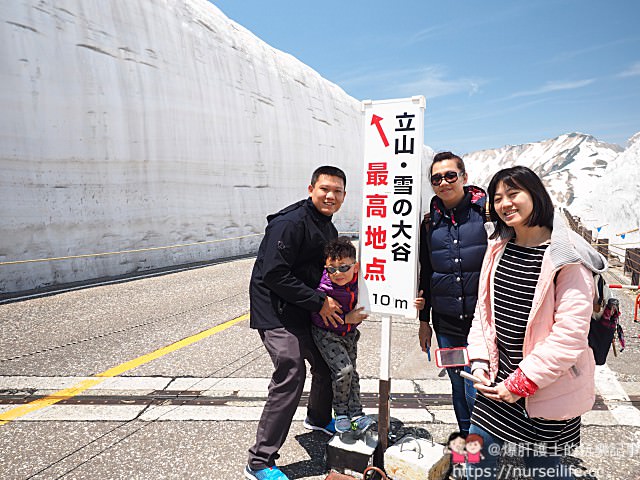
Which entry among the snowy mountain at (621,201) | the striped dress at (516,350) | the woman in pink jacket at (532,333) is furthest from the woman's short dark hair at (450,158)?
the snowy mountain at (621,201)

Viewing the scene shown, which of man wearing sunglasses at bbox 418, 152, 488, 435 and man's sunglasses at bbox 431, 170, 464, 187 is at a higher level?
man's sunglasses at bbox 431, 170, 464, 187

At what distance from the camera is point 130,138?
10.4 metres

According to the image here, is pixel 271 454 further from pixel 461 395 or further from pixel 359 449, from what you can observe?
pixel 461 395

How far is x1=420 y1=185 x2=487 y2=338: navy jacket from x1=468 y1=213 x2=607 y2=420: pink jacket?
55 centimetres

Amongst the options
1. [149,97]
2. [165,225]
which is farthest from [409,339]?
[149,97]

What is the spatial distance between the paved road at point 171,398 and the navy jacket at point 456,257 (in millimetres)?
1019

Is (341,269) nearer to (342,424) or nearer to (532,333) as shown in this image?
(342,424)

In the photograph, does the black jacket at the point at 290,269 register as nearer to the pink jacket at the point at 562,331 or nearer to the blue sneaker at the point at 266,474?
the blue sneaker at the point at 266,474

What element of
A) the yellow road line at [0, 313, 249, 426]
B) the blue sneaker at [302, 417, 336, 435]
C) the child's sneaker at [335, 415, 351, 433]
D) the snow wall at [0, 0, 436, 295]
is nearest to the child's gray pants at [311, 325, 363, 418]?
the child's sneaker at [335, 415, 351, 433]

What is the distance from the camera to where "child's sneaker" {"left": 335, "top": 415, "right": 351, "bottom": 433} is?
7.61ft

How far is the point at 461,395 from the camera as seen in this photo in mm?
2369

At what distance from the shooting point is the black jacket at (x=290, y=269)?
7.33 feet

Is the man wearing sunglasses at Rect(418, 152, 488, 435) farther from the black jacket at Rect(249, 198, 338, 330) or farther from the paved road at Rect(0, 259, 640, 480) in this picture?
the paved road at Rect(0, 259, 640, 480)

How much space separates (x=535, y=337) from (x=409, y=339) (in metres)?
3.40
